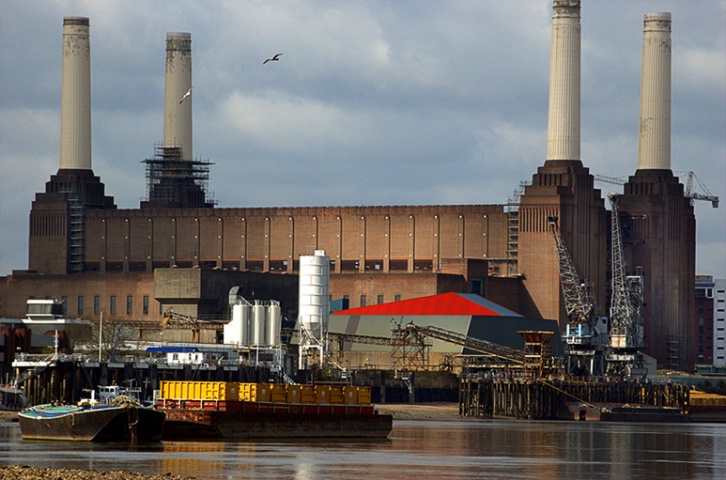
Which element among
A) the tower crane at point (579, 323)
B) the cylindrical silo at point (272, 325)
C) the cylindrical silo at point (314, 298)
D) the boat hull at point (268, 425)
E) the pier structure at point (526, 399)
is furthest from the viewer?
the tower crane at point (579, 323)

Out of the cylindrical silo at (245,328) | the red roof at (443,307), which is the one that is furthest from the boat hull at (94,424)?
the red roof at (443,307)

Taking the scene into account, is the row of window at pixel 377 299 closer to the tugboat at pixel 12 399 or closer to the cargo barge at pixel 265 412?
the tugboat at pixel 12 399

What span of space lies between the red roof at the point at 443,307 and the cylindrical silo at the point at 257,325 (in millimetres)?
22428

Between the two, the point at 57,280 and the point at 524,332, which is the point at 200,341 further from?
the point at 57,280

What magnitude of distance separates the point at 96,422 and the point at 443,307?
89217mm

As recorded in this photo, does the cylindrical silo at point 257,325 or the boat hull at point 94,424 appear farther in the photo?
the cylindrical silo at point 257,325

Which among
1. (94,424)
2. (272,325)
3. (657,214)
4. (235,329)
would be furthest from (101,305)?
(94,424)

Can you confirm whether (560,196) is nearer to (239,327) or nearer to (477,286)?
(477,286)

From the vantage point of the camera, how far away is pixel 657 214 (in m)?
195

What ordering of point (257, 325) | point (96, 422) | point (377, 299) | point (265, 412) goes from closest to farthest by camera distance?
point (96, 422)
point (265, 412)
point (257, 325)
point (377, 299)

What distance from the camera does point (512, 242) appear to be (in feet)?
633

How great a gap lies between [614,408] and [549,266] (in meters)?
35.5

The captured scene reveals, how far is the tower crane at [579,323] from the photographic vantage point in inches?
6683

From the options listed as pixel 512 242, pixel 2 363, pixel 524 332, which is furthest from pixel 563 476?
pixel 512 242
